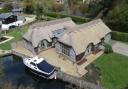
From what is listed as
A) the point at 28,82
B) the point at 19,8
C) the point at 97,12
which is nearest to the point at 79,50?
the point at 28,82

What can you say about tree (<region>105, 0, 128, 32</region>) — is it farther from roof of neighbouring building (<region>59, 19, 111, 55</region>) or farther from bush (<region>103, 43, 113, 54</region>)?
bush (<region>103, 43, 113, 54</region>)

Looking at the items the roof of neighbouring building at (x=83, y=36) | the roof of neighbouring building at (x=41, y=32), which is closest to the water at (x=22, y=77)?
the roof of neighbouring building at (x=41, y=32)

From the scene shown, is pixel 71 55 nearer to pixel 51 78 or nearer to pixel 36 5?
pixel 51 78

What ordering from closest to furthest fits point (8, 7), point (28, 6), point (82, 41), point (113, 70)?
point (113, 70) → point (82, 41) → point (28, 6) → point (8, 7)

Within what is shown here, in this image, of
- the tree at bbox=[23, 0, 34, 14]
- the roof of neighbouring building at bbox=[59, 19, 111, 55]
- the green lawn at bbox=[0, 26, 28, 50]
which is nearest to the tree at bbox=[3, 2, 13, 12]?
the tree at bbox=[23, 0, 34, 14]

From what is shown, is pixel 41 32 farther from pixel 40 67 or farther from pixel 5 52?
pixel 40 67

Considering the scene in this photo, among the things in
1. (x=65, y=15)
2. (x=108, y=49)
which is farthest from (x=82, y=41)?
(x=65, y=15)
